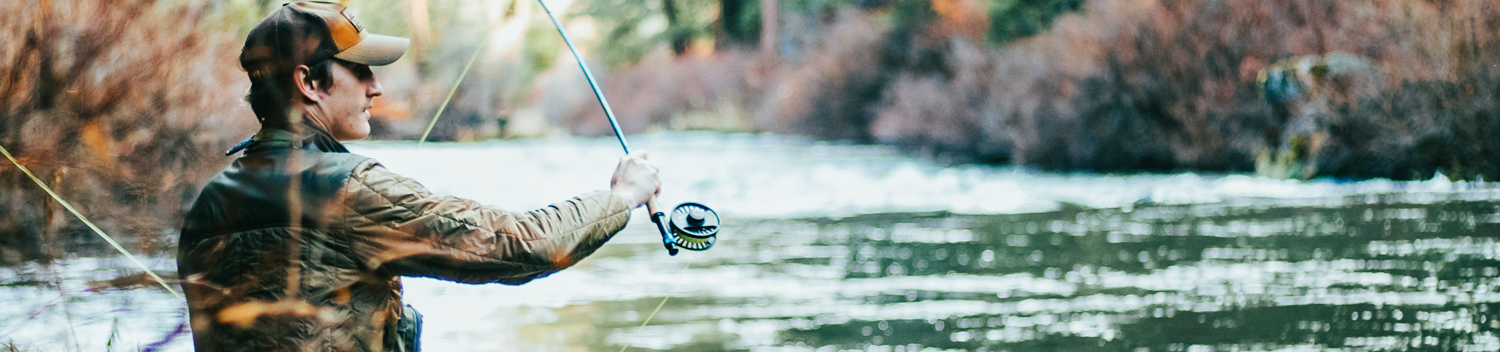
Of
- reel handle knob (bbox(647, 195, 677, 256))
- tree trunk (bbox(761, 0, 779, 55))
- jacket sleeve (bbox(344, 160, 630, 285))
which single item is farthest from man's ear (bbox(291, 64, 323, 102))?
tree trunk (bbox(761, 0, 779, 55))

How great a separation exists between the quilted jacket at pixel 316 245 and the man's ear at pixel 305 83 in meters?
0.06

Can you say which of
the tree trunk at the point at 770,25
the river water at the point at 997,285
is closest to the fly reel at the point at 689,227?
the river water at the point at 997,285

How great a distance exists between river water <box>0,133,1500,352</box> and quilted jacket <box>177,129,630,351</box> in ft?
4.46

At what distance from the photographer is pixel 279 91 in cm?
202

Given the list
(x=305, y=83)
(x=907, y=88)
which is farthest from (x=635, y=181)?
(x=907, y=88)

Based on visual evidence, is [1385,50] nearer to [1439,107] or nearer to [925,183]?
[1439,107]

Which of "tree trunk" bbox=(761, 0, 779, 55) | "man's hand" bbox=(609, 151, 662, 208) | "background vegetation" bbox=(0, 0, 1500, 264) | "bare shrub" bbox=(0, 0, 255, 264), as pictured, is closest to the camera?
"man's hand" bbox=(609, 151, 662, 208)

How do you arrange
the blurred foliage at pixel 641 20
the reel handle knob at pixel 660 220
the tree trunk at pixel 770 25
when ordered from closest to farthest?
the reel handle knob at pixel 660 220 → the tree trunk at pixel 770 25 → the blurred foliage at pixel 641 20

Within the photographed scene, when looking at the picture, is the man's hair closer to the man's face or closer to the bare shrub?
the man's face

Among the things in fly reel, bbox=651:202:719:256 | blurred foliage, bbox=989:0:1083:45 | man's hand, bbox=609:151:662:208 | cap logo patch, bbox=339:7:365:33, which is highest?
blurred foliage, bbox=989:0:1083:45

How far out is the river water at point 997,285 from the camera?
16.4 feet

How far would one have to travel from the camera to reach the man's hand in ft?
7.48

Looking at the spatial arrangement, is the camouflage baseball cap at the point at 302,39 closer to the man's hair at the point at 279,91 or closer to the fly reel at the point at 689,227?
the man's hair at the point at 279,91

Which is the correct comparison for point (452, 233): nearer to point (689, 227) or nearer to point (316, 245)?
point (316, 245)
